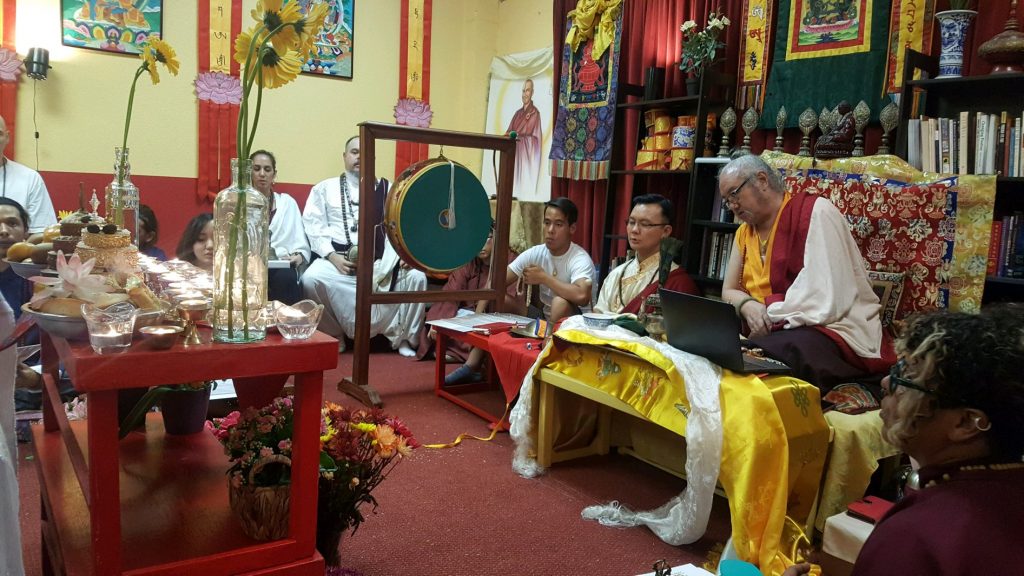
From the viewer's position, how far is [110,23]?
4836 mm

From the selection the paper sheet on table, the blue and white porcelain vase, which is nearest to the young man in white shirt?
the paper sheet on table

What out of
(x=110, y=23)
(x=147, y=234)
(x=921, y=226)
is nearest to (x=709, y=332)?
(x=921, y=226)

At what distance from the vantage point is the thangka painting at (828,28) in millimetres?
3314

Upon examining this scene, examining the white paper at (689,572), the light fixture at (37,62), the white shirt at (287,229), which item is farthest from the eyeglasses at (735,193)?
the light fixture at (37,62)

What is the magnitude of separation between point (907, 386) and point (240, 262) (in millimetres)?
988

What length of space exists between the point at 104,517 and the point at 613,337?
1.60 meters

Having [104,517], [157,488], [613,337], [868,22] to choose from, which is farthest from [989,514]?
[868,22]

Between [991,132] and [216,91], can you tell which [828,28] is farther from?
[216,91]

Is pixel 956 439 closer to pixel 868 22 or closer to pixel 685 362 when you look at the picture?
pixel 685 362

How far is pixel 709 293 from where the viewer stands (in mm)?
3898

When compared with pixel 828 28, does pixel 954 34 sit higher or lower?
lower

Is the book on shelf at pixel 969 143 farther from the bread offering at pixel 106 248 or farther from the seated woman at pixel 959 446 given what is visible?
the bread offering at pixel 106 248

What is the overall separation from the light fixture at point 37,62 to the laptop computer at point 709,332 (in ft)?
14.3

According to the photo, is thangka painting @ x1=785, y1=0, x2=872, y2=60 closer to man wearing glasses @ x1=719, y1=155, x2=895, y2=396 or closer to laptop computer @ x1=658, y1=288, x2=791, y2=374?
man wearing glasses @ x1=719, y1=155, x2=895, y2=396
